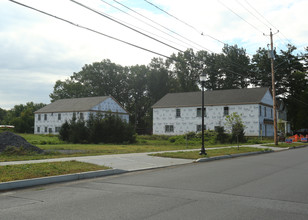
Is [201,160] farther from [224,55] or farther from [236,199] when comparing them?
[224,55]

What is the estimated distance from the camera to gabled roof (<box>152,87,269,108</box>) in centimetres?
4894

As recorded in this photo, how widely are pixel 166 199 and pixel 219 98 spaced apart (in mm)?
46280

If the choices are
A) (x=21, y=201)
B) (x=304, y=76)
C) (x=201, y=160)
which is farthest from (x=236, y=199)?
(x=304, y=76)

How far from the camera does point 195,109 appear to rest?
52312 millimetres

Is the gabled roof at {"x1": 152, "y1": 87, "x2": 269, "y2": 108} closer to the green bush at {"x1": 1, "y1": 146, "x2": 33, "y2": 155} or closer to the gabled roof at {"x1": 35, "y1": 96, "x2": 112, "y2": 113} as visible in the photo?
the gabled roof at {"x1": 35, "y1": 96, "x2": 112, "y2": 113}

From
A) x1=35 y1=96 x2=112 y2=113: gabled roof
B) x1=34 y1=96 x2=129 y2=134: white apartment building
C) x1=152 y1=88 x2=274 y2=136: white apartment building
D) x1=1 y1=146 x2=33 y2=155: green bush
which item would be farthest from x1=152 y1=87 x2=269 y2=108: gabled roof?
x1=1 y1=146 x2=33 y2=155: green bush

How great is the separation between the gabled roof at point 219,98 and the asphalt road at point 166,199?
39.7m

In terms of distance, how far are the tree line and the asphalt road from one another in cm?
6281

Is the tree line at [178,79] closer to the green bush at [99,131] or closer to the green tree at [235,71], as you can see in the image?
the green tree at [235,71]

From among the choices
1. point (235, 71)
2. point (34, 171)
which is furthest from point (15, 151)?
point (235, 71)

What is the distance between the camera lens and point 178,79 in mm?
77812

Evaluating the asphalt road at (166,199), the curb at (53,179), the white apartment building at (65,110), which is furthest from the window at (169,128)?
the asphalt road at (166,199)

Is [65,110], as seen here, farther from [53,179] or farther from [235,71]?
[53,179]

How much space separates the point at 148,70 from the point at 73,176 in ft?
230
